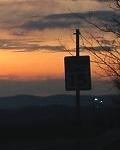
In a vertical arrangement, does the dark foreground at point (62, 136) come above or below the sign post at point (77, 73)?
below

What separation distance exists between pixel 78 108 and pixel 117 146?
1130 cm

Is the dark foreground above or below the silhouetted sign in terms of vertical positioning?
below

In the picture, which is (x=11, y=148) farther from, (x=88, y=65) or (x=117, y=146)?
(x=88, y=65)

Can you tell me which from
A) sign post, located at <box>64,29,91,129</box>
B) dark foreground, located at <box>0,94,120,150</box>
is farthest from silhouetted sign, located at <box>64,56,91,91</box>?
dark foreground, located at <box>0,94,120,150</box>

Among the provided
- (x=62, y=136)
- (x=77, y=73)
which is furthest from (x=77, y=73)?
(x=62, y=136)

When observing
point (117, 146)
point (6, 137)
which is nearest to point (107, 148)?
Answer: point (117, 146)

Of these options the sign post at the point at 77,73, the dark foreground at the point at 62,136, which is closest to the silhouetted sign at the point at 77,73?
the sign post at the point at 77,73

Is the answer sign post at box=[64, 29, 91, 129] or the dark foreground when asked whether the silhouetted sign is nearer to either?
sign post at box=[64, 29, 91, 129]

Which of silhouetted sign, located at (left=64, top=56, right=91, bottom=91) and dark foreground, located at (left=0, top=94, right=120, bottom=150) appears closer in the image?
silhouetted sign, located at (left=64, top=56, right=91, bottom=91)

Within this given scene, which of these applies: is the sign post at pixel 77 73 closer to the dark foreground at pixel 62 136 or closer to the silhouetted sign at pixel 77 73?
the silhouetted sign at pixel 77 73

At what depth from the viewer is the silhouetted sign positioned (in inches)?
615

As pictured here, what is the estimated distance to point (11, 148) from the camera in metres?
33.7

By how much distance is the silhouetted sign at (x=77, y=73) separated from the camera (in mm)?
15633

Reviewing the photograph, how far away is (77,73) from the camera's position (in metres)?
15.7
